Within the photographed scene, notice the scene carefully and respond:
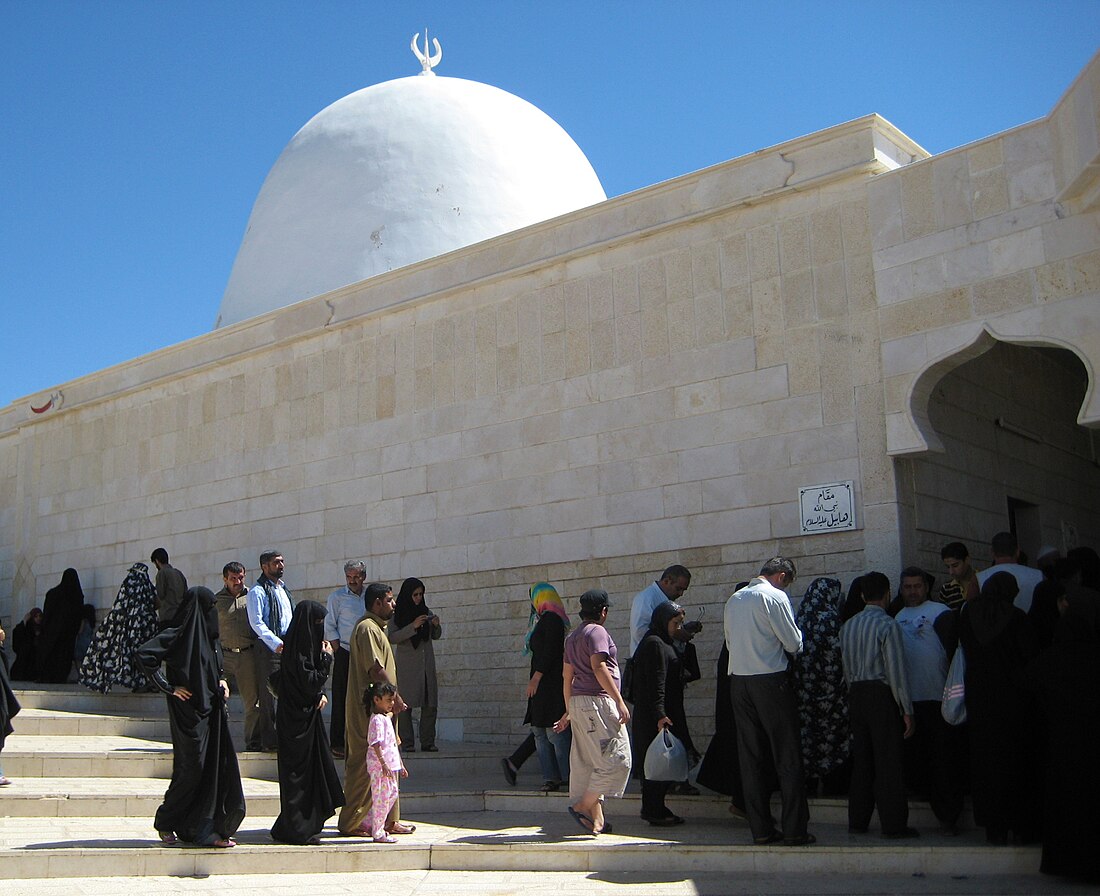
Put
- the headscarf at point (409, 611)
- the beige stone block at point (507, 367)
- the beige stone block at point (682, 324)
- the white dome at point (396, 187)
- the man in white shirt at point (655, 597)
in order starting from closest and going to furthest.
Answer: the man in white shirt at point (655, 597), the headscarf at point (409, 611), the beige stone block at point (682, 324), the beige stone block at point (507, 367), the white dome at point (396, 187)

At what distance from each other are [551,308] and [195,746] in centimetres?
503

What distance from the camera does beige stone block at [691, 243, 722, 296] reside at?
866 centimetres

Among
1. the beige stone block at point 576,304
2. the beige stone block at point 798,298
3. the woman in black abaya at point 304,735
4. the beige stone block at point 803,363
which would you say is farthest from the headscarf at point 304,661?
the beige stone block at point 576,304

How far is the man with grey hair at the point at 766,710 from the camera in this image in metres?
5.74

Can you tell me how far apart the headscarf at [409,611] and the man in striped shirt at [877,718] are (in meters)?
3.58

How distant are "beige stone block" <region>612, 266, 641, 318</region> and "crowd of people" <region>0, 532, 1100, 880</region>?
9.59 feet

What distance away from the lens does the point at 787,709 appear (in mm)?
5789

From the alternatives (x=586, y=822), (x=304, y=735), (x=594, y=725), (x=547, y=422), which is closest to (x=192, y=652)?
(x=304, y=735)

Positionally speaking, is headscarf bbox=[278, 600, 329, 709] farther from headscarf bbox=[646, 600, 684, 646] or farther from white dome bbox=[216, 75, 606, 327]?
white dome bbox=[216, 75, 606, 327]

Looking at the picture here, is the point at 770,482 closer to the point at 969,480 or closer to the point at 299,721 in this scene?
the point at 969,480

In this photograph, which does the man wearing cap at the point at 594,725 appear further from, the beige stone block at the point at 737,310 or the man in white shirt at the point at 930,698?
the beige stone block at the point at 737,310

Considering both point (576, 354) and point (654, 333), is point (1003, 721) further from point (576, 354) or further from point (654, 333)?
point (576, 354)

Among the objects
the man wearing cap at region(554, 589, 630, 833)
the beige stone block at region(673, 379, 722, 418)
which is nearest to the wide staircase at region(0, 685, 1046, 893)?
the man wearing cap at region(554, 589, 630, 833)

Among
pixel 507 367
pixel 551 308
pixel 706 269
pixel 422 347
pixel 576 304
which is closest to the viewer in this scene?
pixel 706 269
